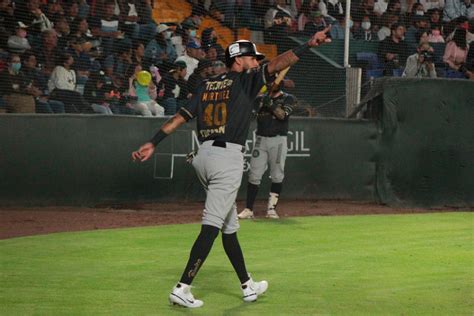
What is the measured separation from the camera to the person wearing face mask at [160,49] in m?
16.5

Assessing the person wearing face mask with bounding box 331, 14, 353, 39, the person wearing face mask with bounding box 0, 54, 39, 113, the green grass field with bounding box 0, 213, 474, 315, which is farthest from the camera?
the person wearing face mask with bounding box 331, 14, 353, 39

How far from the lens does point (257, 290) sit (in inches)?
313

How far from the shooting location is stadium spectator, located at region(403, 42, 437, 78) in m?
18.7

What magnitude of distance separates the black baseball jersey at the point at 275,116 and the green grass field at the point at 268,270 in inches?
57.7

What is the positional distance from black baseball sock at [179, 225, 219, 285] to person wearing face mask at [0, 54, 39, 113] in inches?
323

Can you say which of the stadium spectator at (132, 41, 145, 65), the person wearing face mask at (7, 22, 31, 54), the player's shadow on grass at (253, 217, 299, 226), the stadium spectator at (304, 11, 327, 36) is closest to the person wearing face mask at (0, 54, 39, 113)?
the person wearing face mask at (7, 22, 31, 54)

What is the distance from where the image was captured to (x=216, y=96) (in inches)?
305

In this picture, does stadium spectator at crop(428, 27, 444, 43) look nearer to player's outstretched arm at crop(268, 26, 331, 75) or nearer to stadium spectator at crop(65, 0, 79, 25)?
stadium spectator at crop(65, 0, 79, 25)

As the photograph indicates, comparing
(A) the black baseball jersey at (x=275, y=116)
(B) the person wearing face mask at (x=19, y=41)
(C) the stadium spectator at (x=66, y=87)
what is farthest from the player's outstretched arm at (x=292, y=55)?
(B) the person wearing face mask at (x=19, y=41)

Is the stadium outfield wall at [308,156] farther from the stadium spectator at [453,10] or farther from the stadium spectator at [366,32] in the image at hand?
the stadium spectator at [453,10]

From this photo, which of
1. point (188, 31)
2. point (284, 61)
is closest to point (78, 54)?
point (188, 31)

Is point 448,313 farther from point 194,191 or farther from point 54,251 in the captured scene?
point 194,191

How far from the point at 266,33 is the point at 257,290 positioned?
11.0 metres

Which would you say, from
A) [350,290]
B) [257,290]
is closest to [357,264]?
[350,290]
